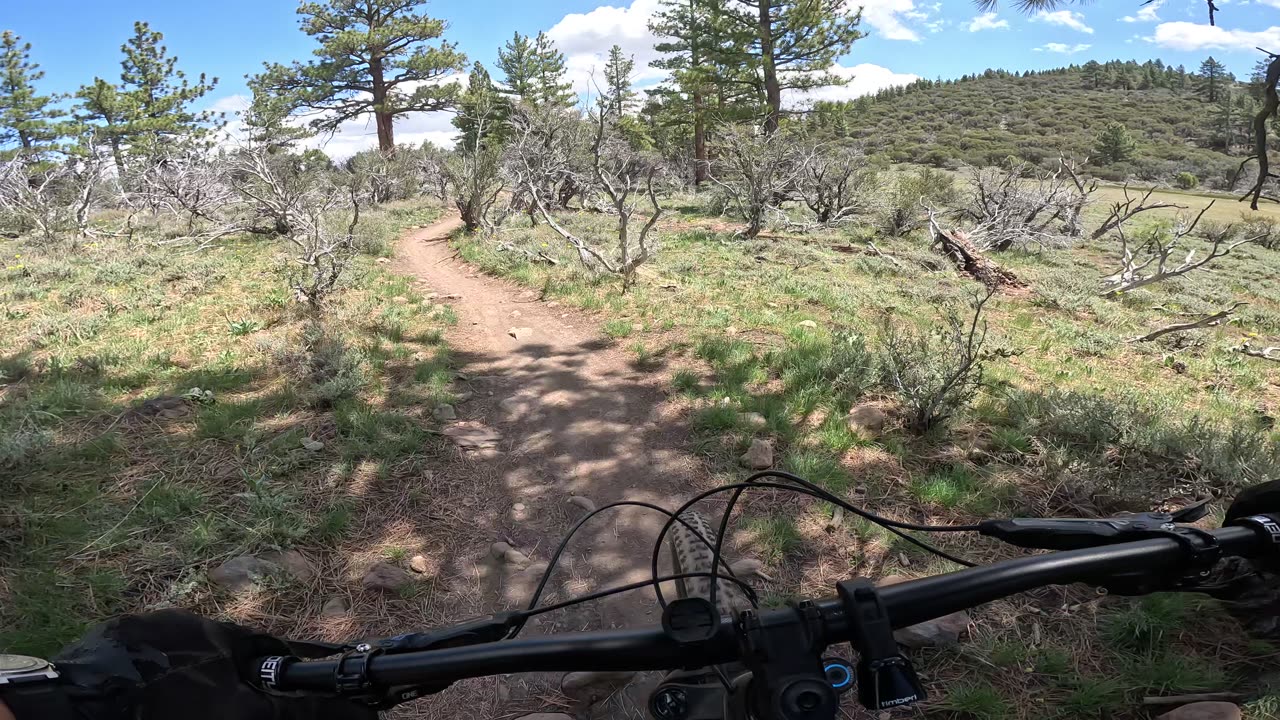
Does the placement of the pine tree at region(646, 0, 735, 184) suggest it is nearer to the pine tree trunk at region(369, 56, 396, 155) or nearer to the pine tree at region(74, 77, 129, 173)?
the pine tree trunk at region(369, 56, 396, 155)

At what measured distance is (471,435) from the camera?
14.6 feet

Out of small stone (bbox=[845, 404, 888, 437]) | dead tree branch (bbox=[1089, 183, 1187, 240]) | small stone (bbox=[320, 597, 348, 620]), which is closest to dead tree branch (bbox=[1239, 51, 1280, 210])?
small stone (bbox=[845, 404, 888, 437])

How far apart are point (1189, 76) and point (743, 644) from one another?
101 meters

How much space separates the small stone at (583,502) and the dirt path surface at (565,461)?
0.05 feet

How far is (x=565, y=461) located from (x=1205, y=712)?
3265mm

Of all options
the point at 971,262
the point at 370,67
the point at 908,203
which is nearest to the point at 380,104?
the point at 370,67

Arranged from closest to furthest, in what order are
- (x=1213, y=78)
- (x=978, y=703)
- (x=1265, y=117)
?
(x=978, y=703)
(x=1265, y=117)
(x=1213, y=78)

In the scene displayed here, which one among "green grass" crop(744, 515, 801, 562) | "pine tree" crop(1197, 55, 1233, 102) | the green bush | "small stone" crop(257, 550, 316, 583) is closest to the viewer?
"small stone" crop(257, 550, 316, 583)

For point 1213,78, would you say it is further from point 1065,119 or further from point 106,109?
point 106,109

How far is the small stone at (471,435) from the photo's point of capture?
4.31m

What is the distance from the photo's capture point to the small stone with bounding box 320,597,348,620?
109 inches

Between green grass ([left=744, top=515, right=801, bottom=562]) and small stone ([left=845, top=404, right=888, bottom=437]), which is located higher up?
small stone ([left=845, top=404, right=888, bottom=437])

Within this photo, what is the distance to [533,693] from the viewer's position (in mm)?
2447

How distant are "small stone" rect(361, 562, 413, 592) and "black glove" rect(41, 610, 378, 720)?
6.72 ft
